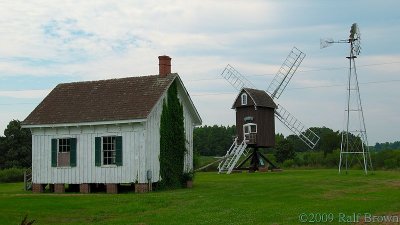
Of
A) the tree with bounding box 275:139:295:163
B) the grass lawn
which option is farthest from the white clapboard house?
the tree with bounding box 275:139:295:163

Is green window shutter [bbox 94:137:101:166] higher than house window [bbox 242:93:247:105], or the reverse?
house window [bbox 242:93:247:105]

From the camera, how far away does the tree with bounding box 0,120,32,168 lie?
201 ft

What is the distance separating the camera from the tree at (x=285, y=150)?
2709 inches

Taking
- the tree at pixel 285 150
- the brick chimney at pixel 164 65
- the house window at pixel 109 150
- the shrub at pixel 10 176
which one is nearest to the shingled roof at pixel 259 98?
the tree at pixel 285 150

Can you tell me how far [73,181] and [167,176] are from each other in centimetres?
497

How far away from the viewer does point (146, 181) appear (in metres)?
28.8

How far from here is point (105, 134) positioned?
29609 mm

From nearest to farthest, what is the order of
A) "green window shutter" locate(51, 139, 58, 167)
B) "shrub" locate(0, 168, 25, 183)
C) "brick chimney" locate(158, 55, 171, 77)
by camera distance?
"green window shutter" locate(51, 139, 58, 167), "brick chimney" locate(158, 55, 171, 77), "shrub" locate(0, 168, 25, 183)

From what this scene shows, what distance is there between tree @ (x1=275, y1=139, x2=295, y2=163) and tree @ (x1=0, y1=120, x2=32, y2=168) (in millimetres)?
28724

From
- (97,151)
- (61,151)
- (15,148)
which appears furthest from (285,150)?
(97,151)

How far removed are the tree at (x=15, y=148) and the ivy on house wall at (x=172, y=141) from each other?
1353 inches

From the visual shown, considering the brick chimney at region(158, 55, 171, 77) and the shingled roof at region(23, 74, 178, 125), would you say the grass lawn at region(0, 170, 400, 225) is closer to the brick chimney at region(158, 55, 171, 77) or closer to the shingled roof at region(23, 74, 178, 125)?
the shingled roof at region(23, 74, 178, 125)

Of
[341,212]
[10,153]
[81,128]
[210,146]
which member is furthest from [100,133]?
[210,146]

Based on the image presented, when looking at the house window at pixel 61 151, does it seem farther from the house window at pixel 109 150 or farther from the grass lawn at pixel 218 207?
the grass lawn at pixel 218 207
